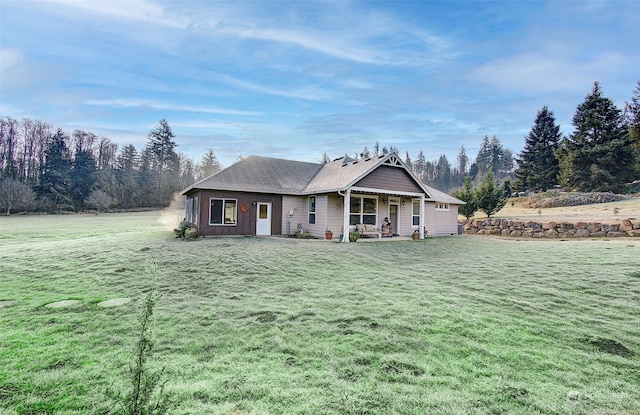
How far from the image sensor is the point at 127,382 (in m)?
2.94

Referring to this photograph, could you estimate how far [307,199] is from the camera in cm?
1700

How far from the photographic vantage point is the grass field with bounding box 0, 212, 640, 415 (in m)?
2.73

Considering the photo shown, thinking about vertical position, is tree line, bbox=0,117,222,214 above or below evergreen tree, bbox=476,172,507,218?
above

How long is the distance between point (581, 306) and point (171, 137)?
5226 centimetres

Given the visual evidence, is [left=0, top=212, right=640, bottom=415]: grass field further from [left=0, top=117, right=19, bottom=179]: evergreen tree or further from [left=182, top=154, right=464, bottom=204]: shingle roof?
[left=0, top=117, right=19, bottom=179]: evergreen tree

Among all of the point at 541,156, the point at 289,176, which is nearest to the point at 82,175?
the point at 289,176

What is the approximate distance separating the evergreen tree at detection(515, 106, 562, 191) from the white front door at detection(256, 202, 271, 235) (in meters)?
33.1

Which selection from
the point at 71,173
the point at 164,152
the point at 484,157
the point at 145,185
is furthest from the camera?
the point at 484,157

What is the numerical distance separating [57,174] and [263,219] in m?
34.4

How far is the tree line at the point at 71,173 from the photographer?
3362 centimetres

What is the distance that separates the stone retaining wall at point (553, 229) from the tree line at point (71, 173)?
37.6m

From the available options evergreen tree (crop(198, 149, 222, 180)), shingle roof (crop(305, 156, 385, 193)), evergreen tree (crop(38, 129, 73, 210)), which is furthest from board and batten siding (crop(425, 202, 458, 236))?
evergreen tree (crop(198, 149, 222, 180))

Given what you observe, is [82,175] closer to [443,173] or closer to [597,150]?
[597,150]

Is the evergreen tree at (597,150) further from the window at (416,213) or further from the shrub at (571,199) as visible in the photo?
the window at (416,213)
